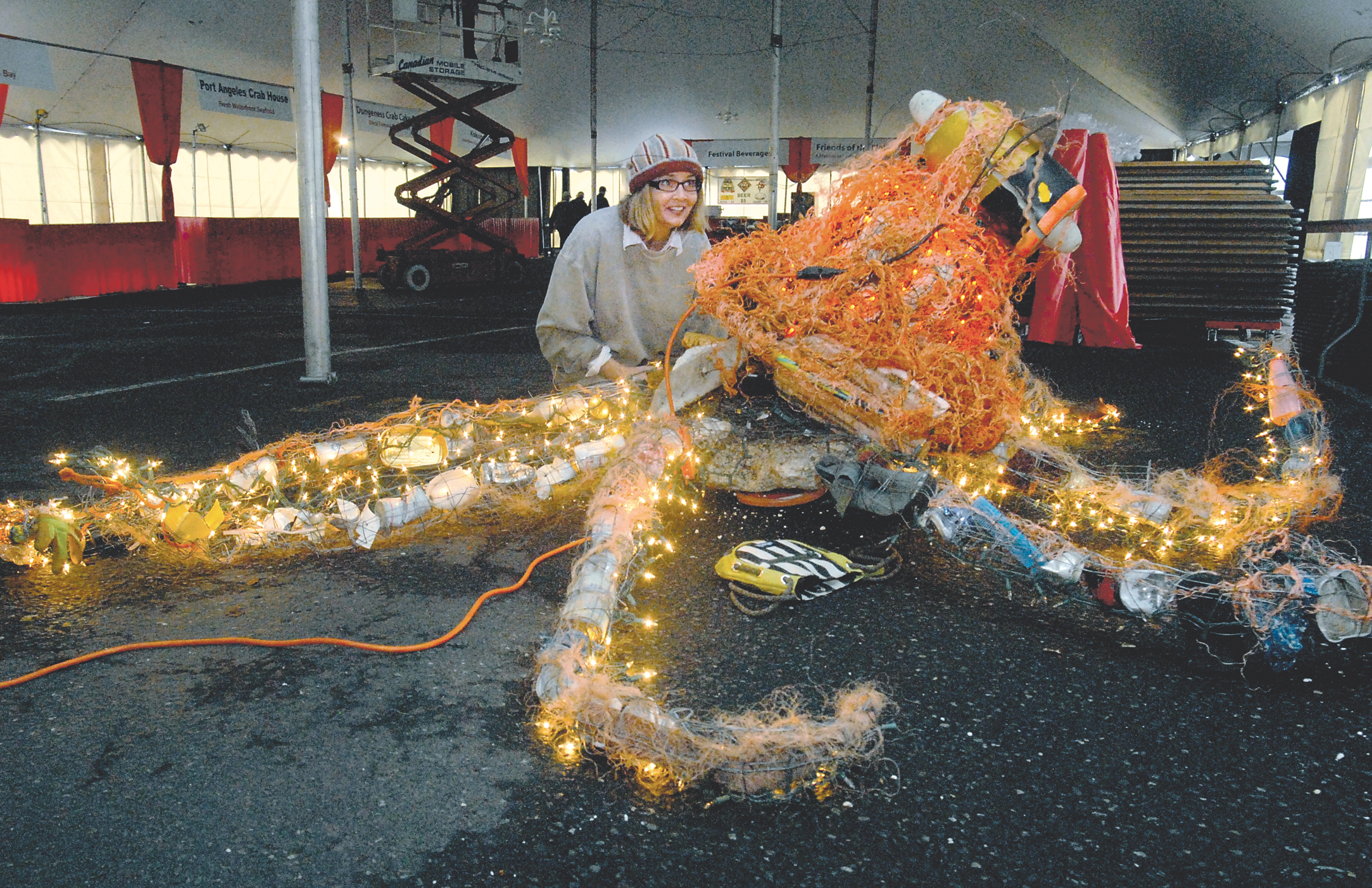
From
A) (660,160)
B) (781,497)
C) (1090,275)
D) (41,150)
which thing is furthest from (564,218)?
(781,497)

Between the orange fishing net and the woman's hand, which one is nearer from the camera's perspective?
the orange fishing net

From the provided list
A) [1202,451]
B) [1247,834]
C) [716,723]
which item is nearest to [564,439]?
[716,723]

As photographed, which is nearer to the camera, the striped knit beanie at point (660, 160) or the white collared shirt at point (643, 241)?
the striped knit beanie at point (660, 160)

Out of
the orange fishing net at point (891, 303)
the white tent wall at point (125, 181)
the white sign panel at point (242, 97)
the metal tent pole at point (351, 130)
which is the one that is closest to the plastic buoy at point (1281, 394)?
the orange fishing net at point (891, 303)

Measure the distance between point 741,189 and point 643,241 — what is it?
84.8ft

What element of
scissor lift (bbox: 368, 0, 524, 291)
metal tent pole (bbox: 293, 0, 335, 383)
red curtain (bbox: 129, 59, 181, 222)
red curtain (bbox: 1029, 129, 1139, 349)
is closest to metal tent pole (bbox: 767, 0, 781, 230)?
scissor lift (bbox: 368, 0, 524, 291)

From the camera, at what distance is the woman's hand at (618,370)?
378cm

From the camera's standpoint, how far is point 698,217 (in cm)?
390

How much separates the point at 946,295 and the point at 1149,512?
0.99 metres

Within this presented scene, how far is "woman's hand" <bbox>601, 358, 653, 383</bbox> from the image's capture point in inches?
149

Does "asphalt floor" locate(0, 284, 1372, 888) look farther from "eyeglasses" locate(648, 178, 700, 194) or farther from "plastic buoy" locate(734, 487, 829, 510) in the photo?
"eyeglasses" locate(648, 178, 700, 194)

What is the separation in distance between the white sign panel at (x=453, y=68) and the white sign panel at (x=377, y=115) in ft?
18.2

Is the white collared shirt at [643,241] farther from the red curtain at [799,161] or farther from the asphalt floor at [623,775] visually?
the red curtain at [799,161]

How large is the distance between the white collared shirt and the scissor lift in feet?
36.4
